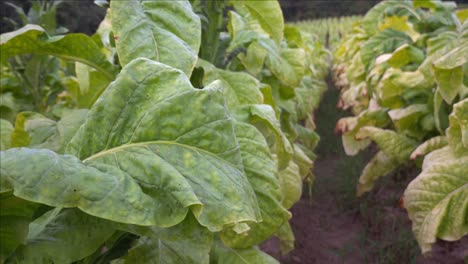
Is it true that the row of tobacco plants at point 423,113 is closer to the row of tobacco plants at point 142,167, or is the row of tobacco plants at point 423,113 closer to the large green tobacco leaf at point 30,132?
the row of tobacco plants at point 142,167

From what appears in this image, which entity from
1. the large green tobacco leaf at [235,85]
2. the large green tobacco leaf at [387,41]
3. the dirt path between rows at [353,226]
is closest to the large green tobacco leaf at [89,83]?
the large green tobacco leaf at [235,85]

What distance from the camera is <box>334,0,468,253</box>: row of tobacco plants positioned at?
6.13ft

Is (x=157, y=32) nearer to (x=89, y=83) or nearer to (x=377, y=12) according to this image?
(x=89, y=83)

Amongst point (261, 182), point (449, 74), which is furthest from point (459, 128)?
point (261, 182)

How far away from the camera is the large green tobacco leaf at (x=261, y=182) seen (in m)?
1.30

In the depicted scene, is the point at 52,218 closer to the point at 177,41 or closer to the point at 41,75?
the point at 177,41

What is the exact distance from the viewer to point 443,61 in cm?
195

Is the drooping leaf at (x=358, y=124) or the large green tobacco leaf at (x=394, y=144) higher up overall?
the large green tobacco leaf at (x=394, y=144)

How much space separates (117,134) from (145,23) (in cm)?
49

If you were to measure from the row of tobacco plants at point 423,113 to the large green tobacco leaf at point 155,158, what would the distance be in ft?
3.71

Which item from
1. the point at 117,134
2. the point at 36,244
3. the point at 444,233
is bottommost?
the point at 444,233

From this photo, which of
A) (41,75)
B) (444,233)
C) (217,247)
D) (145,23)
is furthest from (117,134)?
(41,75)

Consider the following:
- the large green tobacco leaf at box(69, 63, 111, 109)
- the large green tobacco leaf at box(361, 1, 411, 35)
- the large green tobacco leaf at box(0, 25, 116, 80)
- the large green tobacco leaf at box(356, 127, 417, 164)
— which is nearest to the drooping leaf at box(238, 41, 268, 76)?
the large green tobacco leaf at box(69, 63, 111, 109)

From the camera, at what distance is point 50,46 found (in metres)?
1.44
